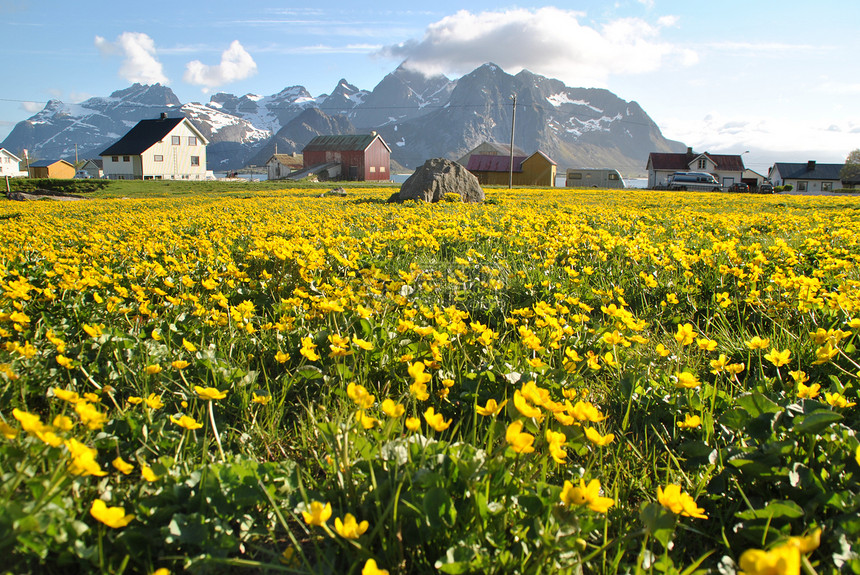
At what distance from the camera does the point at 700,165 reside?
245 ft

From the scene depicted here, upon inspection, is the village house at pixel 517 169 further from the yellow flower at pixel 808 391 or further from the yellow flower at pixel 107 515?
the yellow flower at pixel 107 515

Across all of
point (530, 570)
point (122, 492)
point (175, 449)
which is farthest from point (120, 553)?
point (530, 570)

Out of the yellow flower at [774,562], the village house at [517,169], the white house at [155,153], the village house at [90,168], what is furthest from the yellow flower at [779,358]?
the village house at [90,168]

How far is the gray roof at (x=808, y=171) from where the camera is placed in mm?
74562

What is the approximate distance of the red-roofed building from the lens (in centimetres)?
7344

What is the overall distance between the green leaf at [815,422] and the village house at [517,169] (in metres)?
54.9

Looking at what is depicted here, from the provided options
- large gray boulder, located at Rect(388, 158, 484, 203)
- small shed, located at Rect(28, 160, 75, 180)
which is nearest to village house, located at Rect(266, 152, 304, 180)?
small shed, located at Rect(28, 160, 75, 180)

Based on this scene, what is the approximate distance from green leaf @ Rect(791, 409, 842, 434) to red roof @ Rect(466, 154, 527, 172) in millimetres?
59991

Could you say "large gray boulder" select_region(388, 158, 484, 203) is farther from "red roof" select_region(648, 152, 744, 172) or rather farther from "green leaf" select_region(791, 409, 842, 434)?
"red roof" select_region(648, 152, 744, 172)

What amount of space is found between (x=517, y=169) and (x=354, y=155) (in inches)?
1006

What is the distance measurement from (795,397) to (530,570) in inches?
52.9

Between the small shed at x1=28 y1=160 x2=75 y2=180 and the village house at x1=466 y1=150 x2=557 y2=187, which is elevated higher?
the small shed at x1=28 y1=160 x2=75 y2=180

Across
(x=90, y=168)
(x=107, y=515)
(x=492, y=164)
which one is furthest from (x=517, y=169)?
(x=90, y=168)

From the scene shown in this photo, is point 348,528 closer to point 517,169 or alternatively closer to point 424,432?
point 424,432
